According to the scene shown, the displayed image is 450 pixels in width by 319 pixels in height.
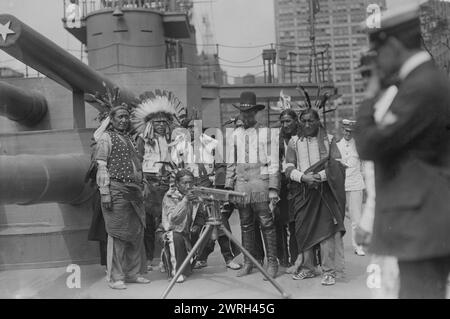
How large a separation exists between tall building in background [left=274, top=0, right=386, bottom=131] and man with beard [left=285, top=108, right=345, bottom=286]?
33cm

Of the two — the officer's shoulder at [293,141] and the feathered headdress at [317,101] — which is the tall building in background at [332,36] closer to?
the feathered headdress at [317,101]

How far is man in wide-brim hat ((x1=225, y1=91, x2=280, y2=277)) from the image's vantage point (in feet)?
16.2

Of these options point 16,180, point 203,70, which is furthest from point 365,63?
point 203,70

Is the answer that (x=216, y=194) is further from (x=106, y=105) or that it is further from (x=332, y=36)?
(x=106, y=105)

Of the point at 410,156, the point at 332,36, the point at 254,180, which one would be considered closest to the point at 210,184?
the point at 254,180

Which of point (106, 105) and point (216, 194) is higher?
point (106, 105)

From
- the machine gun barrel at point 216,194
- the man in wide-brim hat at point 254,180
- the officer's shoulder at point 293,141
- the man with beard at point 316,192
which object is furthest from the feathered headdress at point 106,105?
the man with beard at point 316,192

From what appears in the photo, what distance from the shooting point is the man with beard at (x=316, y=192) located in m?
4.71

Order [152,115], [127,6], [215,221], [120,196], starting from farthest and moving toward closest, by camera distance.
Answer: [127,6] < [152,115] < [120,196] < [215,221]

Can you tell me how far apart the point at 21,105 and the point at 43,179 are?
100.0 inches

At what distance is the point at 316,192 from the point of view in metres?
4.77

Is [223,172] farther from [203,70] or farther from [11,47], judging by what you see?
[203,70]

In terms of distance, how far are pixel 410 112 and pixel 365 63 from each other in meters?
0.43
